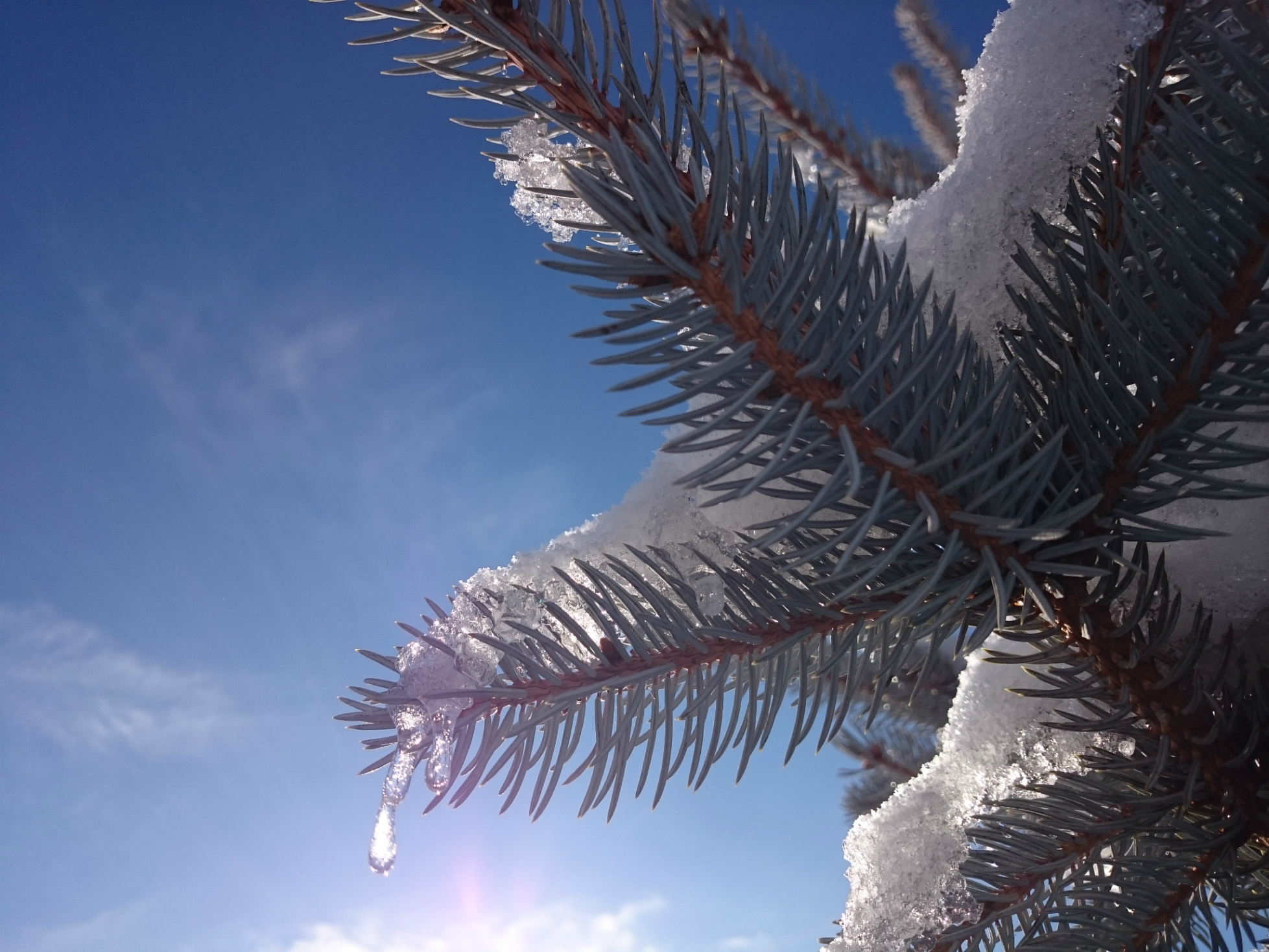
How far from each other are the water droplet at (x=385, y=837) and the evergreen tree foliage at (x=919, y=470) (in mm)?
12

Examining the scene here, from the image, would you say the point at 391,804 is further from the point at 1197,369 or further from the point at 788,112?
the point at 788,112

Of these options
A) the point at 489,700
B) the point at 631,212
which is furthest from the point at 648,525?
the point at 631,212

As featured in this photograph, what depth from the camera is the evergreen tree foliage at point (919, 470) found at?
14.1 inches

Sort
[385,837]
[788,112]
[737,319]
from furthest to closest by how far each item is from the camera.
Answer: [788,112] → [385,837] → [737,319]

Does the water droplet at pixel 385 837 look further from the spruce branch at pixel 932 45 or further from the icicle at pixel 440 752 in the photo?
the spruce branch at pixel 932 45

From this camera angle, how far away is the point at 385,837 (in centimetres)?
48

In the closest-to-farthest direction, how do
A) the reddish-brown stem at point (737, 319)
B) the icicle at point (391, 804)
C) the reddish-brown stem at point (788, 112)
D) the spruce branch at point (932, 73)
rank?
the reddish-brown stem at point (737, 319) → the icicle at point (391, 804) → the reddish-brown stem at point (788, 112) → the spruce branch at point (932, 73)

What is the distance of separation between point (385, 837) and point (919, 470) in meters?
0.38

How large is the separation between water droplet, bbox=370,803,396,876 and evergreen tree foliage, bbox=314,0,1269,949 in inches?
0.5

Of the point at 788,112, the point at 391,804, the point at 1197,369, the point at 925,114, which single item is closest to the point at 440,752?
the point at 391,804

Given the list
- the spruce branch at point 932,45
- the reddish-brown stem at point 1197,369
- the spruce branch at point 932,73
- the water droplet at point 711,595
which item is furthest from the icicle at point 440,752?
the spruce branch at point 932,45

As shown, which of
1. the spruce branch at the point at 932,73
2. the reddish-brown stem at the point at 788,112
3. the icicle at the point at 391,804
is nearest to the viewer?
the icicle at the point at 391,804

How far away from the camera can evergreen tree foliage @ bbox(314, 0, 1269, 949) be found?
358 millimetres

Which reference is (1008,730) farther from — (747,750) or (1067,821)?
(747,750)
